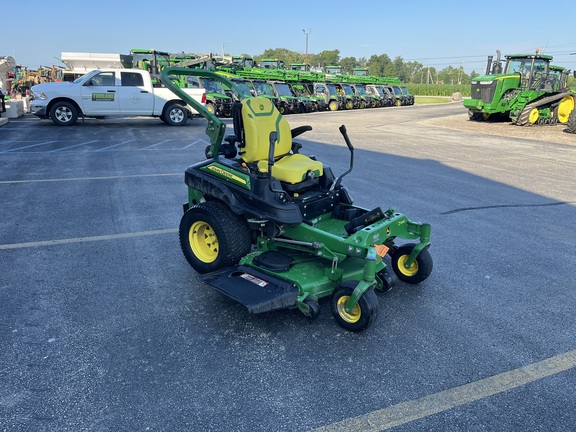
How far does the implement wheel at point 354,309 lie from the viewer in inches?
126

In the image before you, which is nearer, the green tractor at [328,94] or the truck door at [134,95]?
the truck door at [134,95]

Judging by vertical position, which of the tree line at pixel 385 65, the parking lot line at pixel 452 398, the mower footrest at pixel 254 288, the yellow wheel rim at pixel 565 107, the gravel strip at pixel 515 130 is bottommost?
the parking lot line at pixel 452 398

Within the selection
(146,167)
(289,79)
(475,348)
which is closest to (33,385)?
(475,348)

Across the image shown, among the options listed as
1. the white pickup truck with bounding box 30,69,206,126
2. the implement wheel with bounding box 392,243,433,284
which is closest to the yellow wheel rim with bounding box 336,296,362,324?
the implement wheel with bounding box 392,243,433,284

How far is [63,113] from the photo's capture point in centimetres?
1515

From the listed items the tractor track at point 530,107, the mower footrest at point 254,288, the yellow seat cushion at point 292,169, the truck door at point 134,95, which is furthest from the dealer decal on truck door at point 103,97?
the tractor track at point 530,107

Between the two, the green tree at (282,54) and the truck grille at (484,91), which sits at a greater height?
the green tree at (282,54)

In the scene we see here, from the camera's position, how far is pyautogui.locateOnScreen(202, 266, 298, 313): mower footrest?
3227 millimetres

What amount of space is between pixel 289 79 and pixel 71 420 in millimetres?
29901

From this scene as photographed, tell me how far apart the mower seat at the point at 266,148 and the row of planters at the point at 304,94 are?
1394 centimetres

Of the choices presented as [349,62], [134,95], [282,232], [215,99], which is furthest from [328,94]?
[349,62]

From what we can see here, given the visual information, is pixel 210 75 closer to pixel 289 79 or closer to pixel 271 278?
pixel 271 278

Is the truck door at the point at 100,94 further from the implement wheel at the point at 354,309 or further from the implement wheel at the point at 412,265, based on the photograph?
the implement wheel at the point at 354,309

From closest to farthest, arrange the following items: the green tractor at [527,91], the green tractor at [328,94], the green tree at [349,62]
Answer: the green tractor at [527,91], the green tractor at [328,94], the green tree at [349,62]
